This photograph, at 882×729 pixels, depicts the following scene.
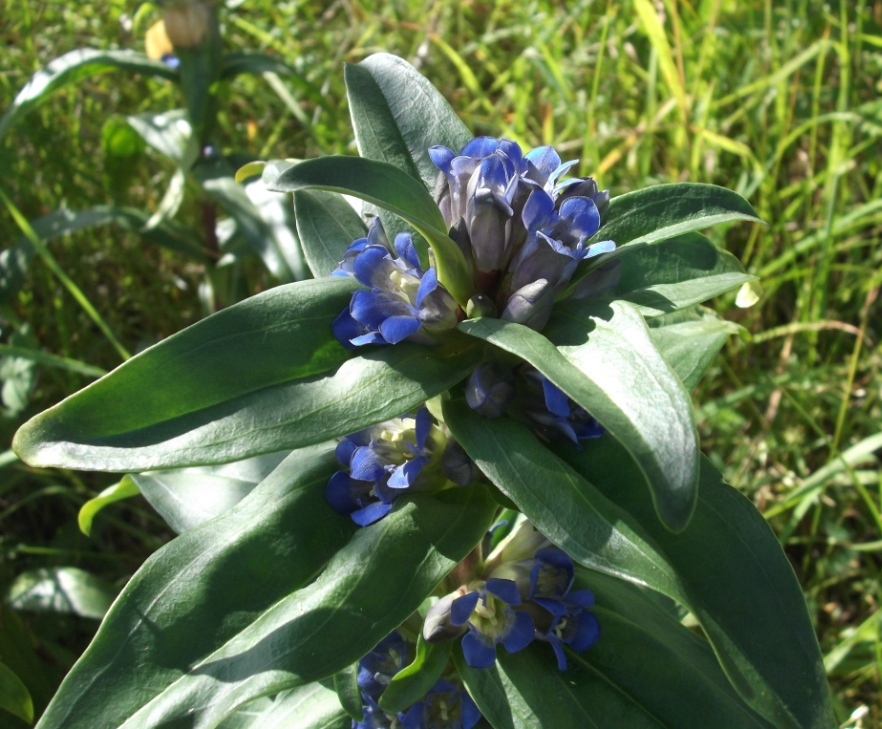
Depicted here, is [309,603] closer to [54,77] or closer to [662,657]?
[662,657]

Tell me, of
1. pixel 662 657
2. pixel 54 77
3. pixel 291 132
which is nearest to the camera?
pixel 662 657

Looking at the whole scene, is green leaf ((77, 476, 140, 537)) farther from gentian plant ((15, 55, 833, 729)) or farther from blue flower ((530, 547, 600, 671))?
blue flower ((530, 547, 600, 671))

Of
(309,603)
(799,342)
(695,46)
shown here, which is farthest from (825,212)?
(309,603)

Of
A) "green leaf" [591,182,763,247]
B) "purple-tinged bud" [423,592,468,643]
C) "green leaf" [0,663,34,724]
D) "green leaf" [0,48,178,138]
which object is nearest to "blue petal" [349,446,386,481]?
"purple-tinged bud" [423,592,468,643]

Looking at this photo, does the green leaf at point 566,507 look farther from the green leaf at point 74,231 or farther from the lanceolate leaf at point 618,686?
the green leaf at point 74,231

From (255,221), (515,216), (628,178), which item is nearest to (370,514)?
(515,216)
